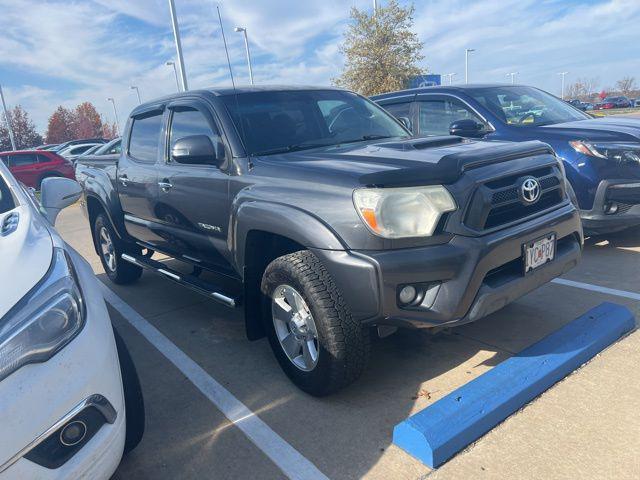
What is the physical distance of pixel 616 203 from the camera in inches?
192

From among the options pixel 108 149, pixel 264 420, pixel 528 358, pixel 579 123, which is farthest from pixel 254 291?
pixel 108 149

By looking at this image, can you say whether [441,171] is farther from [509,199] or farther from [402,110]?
[402,110]

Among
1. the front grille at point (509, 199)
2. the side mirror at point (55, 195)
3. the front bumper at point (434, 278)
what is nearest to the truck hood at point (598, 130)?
the front grille at point (509, 199)

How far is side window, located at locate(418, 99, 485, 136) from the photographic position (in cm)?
573

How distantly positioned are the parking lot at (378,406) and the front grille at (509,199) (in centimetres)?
94

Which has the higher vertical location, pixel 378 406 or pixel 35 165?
pixel 35 165

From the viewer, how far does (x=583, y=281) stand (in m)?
4.36

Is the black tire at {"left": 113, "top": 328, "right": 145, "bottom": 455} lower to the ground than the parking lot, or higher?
higher

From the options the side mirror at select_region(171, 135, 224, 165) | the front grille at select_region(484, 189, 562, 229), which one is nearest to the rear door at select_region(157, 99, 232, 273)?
the side mirror at select_region(171, 135, 224, 165)

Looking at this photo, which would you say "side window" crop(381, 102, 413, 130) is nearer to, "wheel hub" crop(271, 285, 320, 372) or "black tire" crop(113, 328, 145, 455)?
"wheel hub" crop(271, 285, 320, 372)

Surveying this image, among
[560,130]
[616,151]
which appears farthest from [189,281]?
[616,151]

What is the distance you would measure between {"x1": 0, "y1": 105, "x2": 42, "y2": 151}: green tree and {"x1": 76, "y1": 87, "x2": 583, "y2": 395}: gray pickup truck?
190ft

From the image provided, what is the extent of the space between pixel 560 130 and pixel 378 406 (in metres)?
3.72

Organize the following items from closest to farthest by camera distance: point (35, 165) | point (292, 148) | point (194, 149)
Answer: point (194, 149)
point (292, 148)
point (35, 165)
